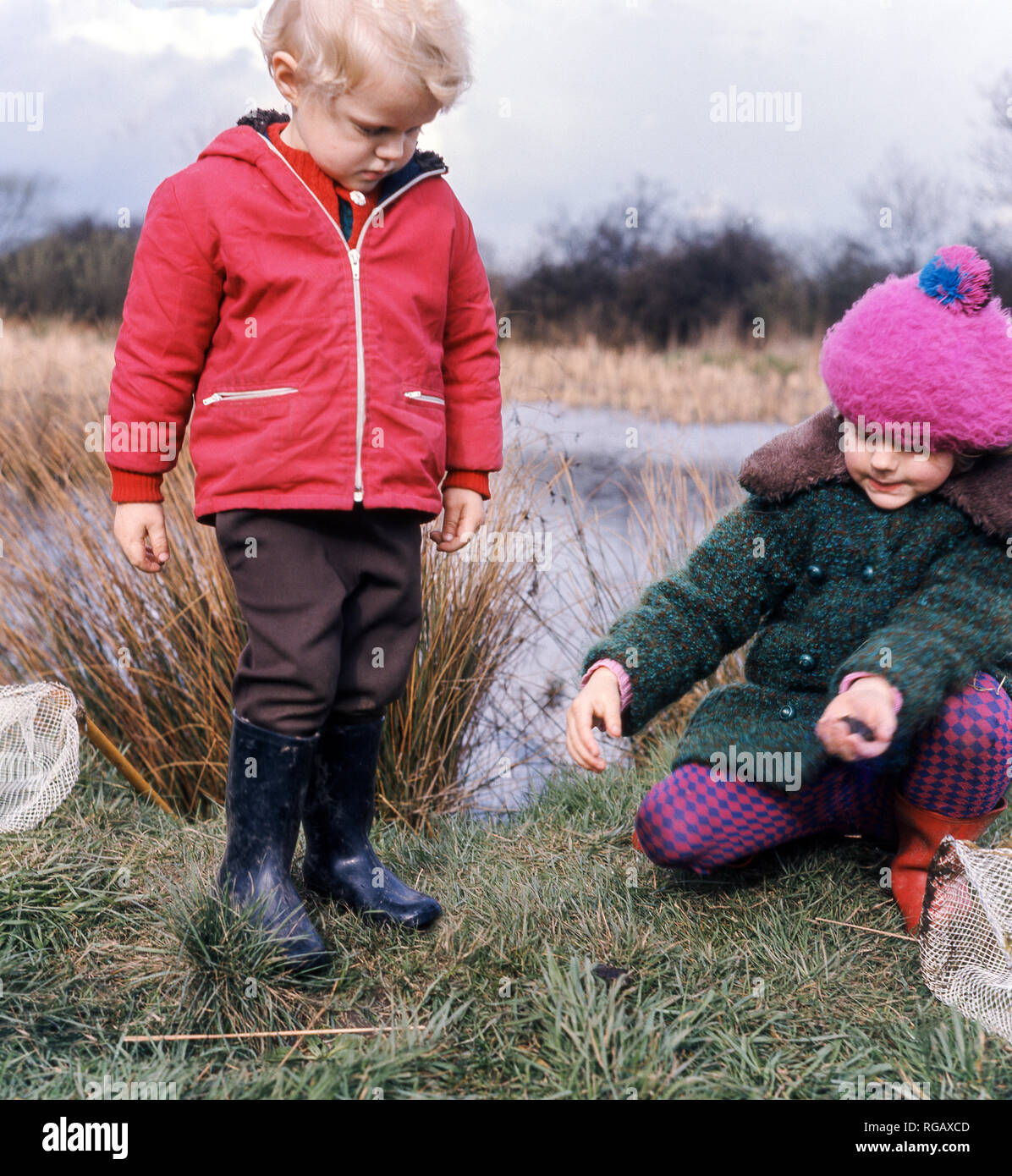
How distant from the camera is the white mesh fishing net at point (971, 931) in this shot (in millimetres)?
1643

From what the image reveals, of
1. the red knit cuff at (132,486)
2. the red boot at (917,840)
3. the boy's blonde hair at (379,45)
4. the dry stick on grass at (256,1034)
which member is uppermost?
the boy's blonde hair at (379,45)

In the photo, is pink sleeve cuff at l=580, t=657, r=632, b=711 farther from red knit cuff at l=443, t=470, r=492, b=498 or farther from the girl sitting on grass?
red knit cuff at l=443, t=470, r=492, b=498

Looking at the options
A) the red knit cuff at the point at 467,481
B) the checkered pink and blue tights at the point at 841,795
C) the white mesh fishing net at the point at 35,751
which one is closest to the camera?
the checkered pink and blue tights at the point at 841,795

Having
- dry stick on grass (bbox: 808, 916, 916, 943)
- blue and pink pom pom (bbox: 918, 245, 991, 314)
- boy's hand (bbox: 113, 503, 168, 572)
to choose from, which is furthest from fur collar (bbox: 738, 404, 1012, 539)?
boy's hand (bbox: 113, 503, 168, 572)

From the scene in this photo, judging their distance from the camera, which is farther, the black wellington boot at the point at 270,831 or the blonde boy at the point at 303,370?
the black wellington boot at the point at 270,831

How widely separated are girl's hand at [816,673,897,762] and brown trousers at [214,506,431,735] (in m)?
0.71

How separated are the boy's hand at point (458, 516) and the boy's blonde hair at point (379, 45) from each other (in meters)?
0.64

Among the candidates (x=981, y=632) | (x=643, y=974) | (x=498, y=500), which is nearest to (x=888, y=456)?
(x=981, y=632)

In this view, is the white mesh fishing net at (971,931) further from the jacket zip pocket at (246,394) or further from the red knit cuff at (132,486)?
the red knit cuff at (132,486)

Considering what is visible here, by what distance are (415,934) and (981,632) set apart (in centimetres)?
106

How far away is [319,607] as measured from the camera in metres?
1.70

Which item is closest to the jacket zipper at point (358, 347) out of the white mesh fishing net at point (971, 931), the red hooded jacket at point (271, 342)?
the red hooded jacket at point (271, 342)

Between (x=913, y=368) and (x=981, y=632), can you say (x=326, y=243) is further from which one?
(x=981, y=632)
